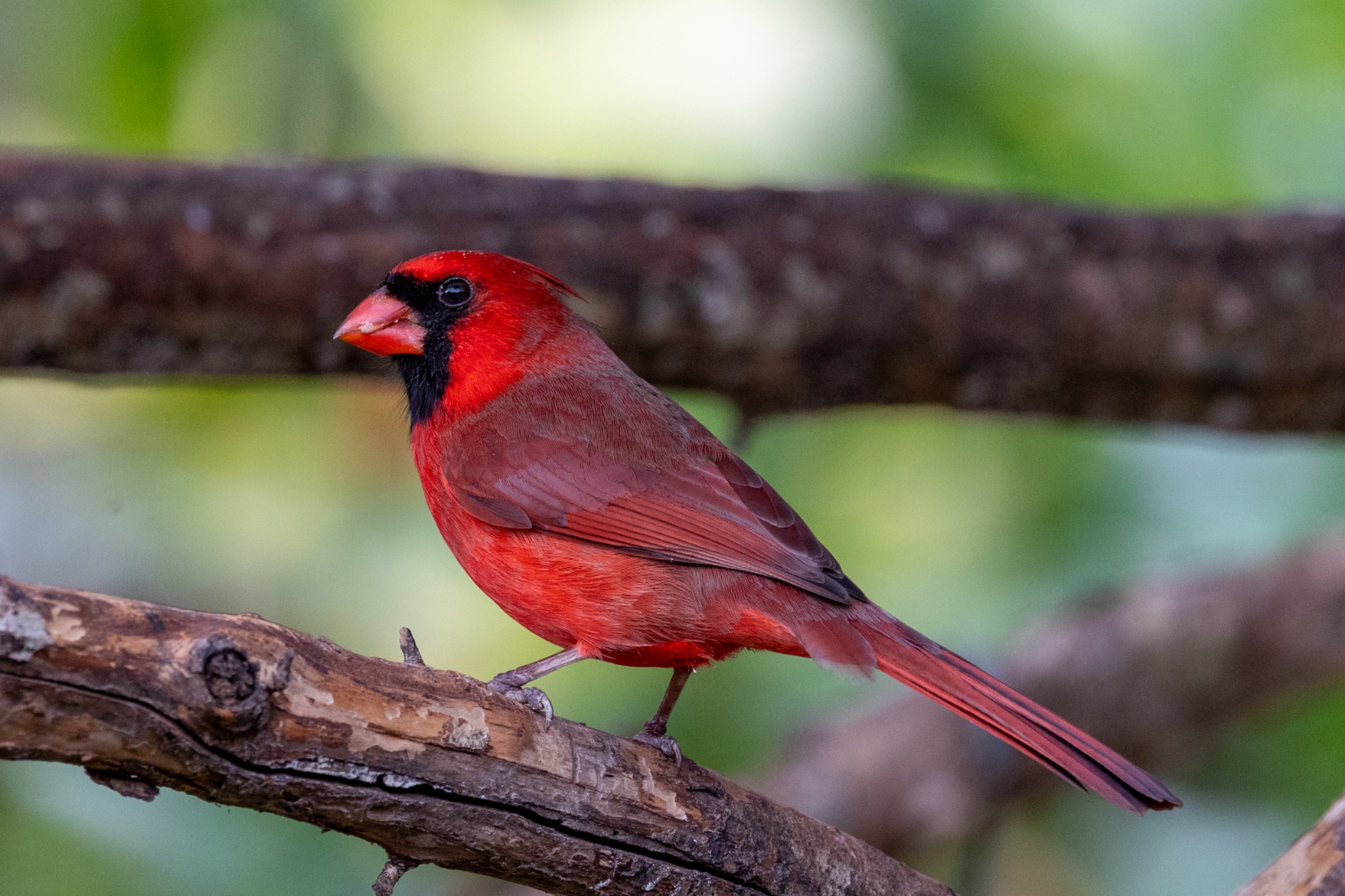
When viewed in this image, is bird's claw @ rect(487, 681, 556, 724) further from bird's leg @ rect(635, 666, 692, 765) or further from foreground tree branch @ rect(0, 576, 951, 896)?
bird's leg @ rect(635, 666, 692, 765)

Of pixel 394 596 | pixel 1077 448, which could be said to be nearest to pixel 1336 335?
pixel 1077 448

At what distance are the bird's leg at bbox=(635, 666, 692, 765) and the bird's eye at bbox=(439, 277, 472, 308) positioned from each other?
958 millimetres

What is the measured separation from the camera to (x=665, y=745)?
2516 millimetres

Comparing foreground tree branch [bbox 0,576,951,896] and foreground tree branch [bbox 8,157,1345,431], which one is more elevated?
foreground tree branch [bbox 8,157,1345,431]

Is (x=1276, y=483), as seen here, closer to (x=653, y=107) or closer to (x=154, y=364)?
(x=653, y=107)

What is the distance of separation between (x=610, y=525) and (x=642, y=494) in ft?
0.36

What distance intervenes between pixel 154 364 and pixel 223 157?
1.92 meters

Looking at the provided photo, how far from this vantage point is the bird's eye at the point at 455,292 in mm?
3117

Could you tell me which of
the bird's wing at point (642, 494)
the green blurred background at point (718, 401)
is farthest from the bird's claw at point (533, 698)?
the green blurred background at point (718, 401)

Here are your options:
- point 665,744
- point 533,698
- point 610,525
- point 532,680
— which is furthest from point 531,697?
point 610,525

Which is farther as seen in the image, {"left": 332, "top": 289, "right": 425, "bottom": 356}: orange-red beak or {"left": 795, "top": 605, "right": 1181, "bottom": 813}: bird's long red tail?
{"left": 332, "top": 289, "right": 425, "bottom": 356}: orange-red beak

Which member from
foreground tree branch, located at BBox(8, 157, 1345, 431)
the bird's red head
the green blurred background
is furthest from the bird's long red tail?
Result: the green blurred background

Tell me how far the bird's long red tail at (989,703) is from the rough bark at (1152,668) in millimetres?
2625

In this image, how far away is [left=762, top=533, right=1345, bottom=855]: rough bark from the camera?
516 cm
